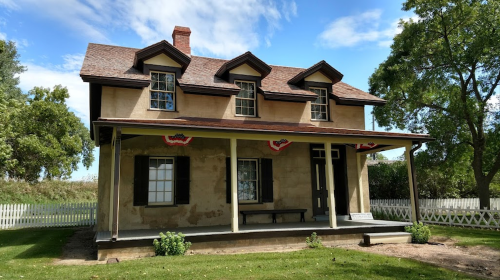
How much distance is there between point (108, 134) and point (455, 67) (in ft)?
56.1

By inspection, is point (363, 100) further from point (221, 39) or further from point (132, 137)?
point (132, 137)

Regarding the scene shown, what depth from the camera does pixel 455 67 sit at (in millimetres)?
18656

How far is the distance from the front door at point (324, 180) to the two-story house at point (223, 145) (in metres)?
0.04

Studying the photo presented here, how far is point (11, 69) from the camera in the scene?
35.7m

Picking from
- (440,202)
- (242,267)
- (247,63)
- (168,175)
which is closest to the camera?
(242,267)

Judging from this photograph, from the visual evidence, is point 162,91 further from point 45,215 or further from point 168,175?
point 45,215

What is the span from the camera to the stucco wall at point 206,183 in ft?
37.5

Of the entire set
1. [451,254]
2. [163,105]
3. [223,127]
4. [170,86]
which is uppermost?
[170,86]

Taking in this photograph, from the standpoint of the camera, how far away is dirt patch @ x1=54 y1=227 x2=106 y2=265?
8620 mm

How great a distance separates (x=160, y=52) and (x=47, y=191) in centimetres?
1933

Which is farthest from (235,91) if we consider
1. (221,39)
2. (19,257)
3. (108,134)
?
(19,257)

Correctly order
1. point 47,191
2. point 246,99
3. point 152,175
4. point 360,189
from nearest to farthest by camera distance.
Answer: point 152,175
point 246,99
point 360,189
point 47,191

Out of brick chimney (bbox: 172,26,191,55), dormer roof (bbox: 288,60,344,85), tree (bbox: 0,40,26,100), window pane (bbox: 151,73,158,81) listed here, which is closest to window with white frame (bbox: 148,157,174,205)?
window pane (bbox: 151,73,158,81)

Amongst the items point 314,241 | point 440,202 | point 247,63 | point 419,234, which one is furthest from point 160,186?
point 440,202
